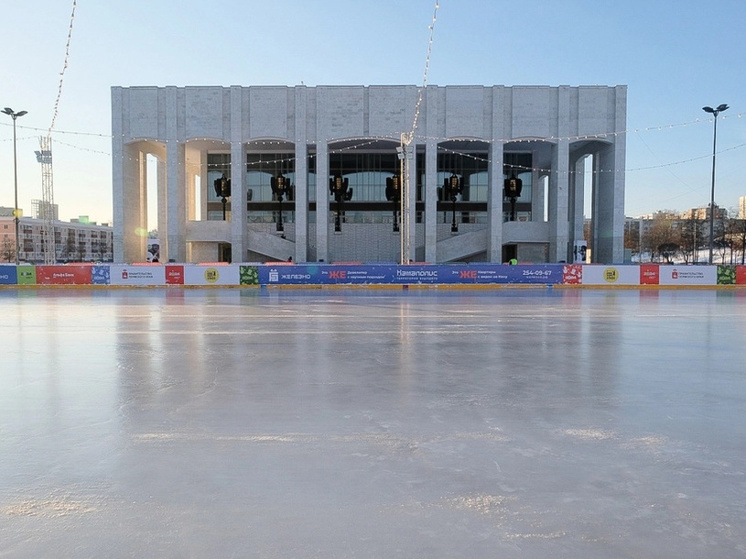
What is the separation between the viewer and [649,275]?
31172mm

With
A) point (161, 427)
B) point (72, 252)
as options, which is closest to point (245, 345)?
point (161, 427)

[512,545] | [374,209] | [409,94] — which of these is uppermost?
[409,94]

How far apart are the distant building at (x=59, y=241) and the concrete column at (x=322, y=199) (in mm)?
92161

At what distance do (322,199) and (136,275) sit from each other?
1897cm

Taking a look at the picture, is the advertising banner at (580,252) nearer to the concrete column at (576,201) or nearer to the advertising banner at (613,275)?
the concrete column at (576,201)

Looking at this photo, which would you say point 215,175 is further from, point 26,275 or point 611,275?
point 611,275

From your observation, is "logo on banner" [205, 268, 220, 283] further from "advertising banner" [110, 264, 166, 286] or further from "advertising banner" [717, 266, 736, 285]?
"advertising banner" [717, 266, 736, 285]

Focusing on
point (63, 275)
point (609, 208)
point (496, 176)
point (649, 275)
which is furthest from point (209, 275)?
point (609, 208)

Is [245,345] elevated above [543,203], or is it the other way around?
[543,203]

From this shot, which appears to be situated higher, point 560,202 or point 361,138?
point 361,138

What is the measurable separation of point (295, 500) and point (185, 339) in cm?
899

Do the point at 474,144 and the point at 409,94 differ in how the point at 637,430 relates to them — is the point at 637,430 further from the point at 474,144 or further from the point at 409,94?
the point at 474,144

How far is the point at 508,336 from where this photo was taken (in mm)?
12758

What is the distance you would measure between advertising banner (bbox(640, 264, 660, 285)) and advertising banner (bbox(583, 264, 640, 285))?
0.82 feet
